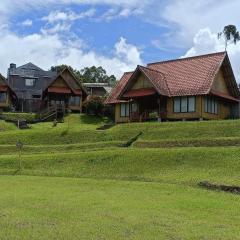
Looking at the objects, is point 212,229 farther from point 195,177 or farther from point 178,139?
Answer: point 178,139

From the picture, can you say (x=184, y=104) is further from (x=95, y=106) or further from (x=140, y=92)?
(x=95, y=106)

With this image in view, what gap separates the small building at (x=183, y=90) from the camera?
48500 millimetres

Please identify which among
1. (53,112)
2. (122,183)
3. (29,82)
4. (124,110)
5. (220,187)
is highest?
(29,82)

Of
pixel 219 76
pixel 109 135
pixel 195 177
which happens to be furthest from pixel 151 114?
pixel 195 177

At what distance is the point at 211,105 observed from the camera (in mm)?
50188

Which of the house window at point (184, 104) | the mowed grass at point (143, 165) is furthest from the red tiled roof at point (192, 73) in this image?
the mowed grass at point (143, 165)

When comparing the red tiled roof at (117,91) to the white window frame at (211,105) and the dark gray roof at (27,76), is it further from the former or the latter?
the dark gray roof at (27,76)

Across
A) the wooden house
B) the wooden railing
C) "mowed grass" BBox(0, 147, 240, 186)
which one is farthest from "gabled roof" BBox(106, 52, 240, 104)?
"mowed grass" BBox(0, 147, 240, 186)

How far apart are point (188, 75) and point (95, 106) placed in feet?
55.5

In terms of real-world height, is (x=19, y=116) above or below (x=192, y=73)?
below

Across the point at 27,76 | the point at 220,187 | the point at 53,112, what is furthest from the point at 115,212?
the point at 27,76

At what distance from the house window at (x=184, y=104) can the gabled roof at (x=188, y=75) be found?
0.75 metres

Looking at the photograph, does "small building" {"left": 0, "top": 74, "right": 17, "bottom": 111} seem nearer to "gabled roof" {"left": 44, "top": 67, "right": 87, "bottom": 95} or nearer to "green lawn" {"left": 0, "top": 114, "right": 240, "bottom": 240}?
"gabled roof" {"left": 44, "top": 67, "right": 87, "bottom": 95}

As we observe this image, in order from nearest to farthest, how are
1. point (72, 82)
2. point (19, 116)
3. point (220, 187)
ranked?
point (220, 187), point (19, 116), point (72, 82)
